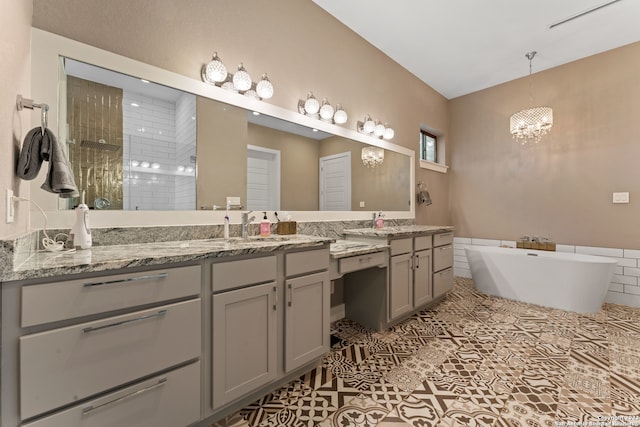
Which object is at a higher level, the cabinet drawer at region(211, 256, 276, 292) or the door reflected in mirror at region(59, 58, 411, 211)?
the door reflected in mirror at region(59, 58, 411, 211)

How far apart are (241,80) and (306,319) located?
1768 mm

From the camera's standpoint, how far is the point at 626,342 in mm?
2316

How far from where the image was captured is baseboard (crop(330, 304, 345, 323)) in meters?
2.74

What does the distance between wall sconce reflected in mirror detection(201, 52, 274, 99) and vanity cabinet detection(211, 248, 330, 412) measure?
1.32 m

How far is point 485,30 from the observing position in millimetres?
3014

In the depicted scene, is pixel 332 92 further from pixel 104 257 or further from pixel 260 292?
pixel 104 257

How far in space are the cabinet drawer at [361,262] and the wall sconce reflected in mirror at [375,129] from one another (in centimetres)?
152

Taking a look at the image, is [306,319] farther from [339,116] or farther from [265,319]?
[339,116]

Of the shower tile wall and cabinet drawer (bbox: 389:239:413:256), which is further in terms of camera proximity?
cabinet drawer (bbox: 389:239:413:256)

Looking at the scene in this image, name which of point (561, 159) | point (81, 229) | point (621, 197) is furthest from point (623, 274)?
point (81, 229)

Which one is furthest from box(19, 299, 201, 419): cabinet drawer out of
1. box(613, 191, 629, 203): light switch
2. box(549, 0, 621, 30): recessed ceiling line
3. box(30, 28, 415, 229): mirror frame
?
box(613, 191, 629, 203): light switch

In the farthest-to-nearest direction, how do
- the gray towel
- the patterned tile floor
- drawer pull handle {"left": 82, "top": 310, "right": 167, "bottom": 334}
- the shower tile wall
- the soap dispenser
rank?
the shower tile wall
the patterned tile floor
the soap dispenser
the gray towel
drawer pull handle {"left": 82, "top": 310, "right": 167, "bottom": 334}

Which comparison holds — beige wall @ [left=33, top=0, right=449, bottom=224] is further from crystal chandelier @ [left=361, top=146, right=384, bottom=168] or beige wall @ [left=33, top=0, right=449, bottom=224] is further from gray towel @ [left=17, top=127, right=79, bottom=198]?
gray towel @ [left=17, top=127, right=79, bottom=198]

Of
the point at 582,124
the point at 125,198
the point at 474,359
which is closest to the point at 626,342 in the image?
the point at 474,359
